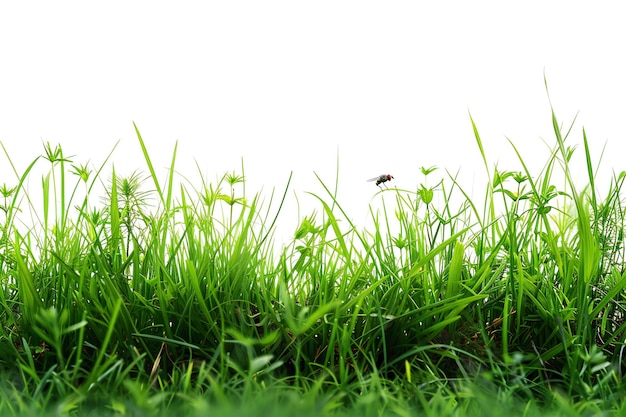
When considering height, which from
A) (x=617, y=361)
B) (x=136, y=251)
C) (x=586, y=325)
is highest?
(x=136, y=251)

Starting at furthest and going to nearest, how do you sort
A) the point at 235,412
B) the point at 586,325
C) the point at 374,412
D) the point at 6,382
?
the point at 586,325 → the point at 6,382 → the point at 374,412 → the point at 235,412

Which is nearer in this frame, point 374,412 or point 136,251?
point 374,412

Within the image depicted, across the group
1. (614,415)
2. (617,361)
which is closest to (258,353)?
(614,415)

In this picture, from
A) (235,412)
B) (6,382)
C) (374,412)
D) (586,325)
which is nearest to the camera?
(235,412)

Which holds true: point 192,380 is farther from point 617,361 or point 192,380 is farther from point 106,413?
point 617,361

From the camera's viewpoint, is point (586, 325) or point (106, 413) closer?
point (106, 413)

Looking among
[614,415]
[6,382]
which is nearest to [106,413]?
[6,382]

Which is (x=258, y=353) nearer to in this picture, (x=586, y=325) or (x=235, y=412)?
(x=235, y=412)

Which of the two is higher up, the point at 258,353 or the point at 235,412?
the point at 235,412


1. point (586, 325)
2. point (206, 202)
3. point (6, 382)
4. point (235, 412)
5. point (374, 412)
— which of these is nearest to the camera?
point (235, 412)
